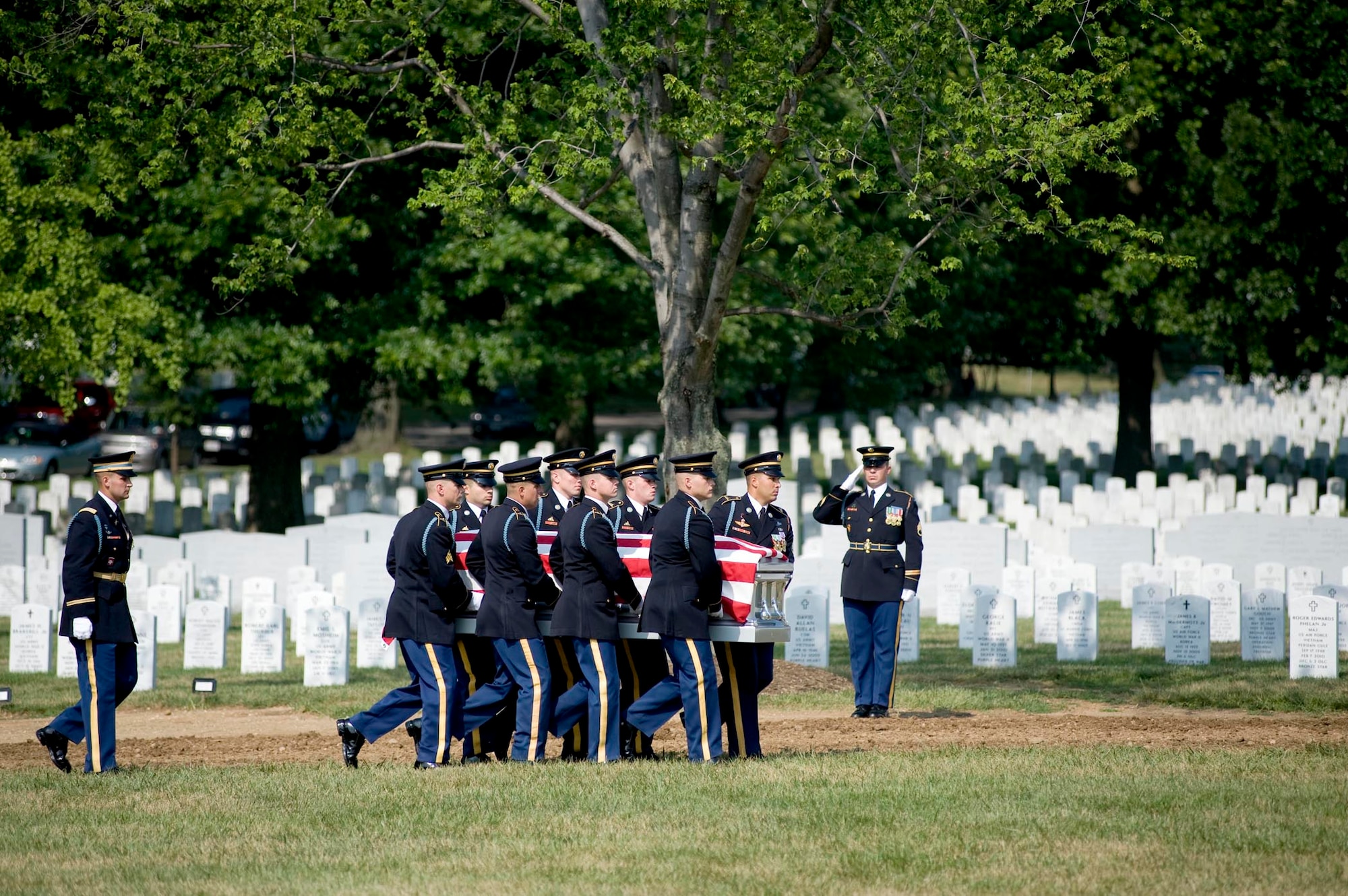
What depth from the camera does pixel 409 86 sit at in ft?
59.5

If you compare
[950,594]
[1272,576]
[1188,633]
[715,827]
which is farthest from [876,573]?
[1272,576]

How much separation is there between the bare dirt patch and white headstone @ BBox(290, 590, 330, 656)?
2076mm

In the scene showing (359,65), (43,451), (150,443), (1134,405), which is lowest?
(43,451)

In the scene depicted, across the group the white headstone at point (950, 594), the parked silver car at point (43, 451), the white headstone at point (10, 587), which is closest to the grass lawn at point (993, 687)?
the white headstone at point (950, 594)

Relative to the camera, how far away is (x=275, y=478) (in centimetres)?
2334

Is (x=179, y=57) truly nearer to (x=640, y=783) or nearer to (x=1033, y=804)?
(x=640, y=783)

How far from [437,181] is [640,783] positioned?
6.03 metres

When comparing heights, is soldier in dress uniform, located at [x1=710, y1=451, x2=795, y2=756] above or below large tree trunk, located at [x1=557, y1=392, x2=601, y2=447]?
→ below

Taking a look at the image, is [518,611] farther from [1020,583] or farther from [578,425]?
[578,425]

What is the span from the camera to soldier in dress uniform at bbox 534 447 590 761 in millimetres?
9383

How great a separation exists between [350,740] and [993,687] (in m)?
5.56

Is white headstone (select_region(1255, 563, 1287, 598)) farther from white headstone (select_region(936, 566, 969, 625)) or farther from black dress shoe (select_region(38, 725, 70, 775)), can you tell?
black dress shoe (select_region(38, 725, 70, 775))

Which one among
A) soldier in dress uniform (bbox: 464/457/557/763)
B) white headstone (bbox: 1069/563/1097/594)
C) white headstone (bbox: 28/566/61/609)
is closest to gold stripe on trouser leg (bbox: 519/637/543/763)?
soldier in dress uniform (bbox: 464/457/557/763)

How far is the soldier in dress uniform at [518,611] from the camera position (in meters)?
9.09
